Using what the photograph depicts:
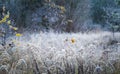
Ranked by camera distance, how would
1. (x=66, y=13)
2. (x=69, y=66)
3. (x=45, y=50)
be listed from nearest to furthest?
(x=69, y=66)
(x=45, y=50)
(x=66, y=13)

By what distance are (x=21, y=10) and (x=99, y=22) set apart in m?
6.65

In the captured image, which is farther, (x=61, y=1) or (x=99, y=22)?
(x=99, y=22)

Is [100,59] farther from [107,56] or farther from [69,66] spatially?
[69,66]

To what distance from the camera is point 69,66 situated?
3.79 meters

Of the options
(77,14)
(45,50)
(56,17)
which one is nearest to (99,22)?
(77,14)

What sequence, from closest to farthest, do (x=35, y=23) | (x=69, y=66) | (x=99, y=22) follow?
(x=69, y=66) < (x=35, y=23) < (x=99, y=22)

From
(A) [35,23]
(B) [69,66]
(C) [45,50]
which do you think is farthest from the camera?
(A) [35,23]

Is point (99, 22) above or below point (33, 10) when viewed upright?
below

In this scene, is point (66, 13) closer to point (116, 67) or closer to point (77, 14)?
point (77, 14)

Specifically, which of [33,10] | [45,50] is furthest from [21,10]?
[45,50]

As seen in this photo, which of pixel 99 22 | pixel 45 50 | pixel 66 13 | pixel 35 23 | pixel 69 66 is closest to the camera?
pixel 69 66

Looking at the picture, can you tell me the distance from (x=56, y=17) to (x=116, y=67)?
23.1ft

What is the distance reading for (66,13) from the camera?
11438 millimetres

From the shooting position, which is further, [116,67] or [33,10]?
[33,10]
